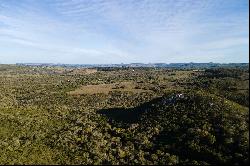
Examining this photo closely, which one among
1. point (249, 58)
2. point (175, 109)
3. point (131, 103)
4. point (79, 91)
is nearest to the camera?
point (249, 58)

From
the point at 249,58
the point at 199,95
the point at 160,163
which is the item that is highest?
the point at 249,58

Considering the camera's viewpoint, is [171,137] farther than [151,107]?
No

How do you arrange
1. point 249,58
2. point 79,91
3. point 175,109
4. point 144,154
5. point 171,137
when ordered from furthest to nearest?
point 79,91 < point 175,109 < point 171,137 < point 144,154 < point 249,58

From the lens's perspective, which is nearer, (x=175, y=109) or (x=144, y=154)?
(x=144, y=154)

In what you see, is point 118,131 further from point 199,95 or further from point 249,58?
point 249,58

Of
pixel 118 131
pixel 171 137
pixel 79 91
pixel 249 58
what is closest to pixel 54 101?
pixel 79 91

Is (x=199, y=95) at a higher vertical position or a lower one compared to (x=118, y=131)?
higher

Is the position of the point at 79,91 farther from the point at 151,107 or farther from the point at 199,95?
the point at 199,95

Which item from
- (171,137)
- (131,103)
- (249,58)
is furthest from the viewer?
(131,103)

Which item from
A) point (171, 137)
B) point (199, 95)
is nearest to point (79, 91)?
point (199, 95)
